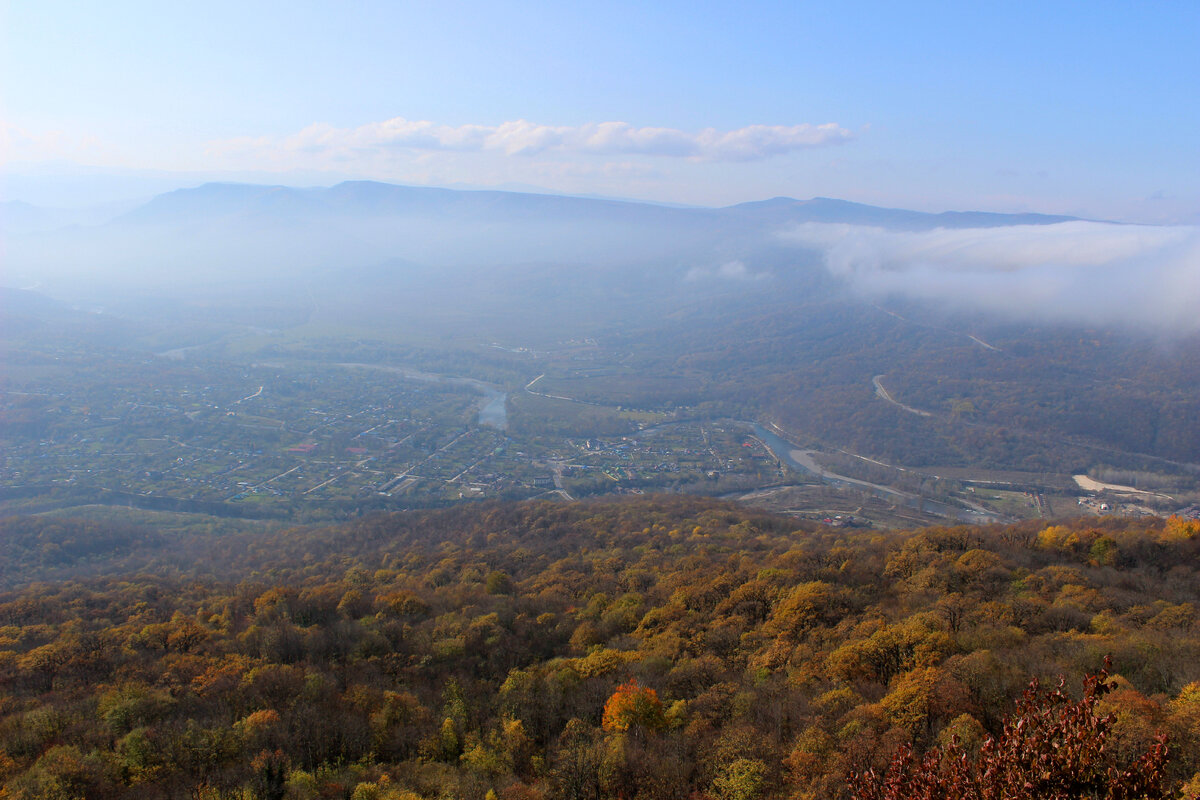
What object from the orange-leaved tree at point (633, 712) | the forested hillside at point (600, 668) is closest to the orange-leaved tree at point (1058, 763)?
the forested hillside at point (600, 668)

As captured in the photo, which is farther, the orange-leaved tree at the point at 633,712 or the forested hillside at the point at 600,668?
the orange-leaved tree at the point at 633,712

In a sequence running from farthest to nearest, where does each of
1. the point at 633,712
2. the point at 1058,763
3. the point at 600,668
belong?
the point at 600,668 < the point at 633,712 < the point at 1058,763

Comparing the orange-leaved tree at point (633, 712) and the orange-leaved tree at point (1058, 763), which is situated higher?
the orange-leaved tree at point (1058, 763)

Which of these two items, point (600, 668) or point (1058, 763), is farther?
point (600, 668)

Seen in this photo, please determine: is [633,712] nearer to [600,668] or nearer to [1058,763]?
[600,668]

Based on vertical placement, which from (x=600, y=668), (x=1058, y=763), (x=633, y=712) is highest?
(x=1058, y=763)

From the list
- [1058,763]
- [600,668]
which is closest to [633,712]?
[600,668]

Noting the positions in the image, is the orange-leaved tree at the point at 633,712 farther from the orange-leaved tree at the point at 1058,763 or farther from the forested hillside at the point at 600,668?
the orange-leaved tree at the point at 1058,763

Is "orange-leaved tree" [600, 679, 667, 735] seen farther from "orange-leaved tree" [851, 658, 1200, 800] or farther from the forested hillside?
"orange-leaved tree" [851, 658, 1200, 800]

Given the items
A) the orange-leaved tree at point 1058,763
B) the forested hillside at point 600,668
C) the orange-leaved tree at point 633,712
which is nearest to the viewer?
the orange-leaved tree at point 1058,763
